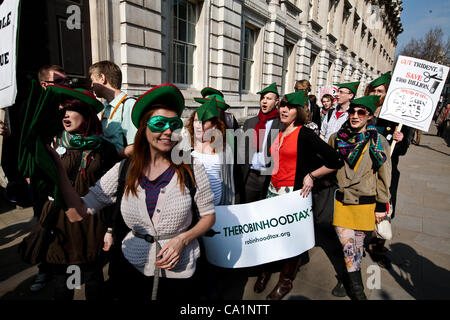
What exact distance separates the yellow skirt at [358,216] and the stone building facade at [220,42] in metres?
5.38

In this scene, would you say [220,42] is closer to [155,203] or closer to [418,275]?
[418,275]

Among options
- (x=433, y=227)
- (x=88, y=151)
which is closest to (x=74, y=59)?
(x=88, y=151)

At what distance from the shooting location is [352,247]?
2.50 metres

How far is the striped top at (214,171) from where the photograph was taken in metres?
2.57

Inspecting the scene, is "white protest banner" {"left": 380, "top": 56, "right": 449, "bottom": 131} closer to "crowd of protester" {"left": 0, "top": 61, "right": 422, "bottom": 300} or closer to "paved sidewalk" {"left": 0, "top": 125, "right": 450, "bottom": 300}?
"crowd of protester" {"left": 0, "top": 61, "right": 422, "bottom": 300}

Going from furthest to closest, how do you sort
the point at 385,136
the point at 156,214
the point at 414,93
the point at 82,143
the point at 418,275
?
1. the point at 385,136
2. the point at 414,93
3. the point at 418,275
4. the point at 82,143
5. the point at 156,214

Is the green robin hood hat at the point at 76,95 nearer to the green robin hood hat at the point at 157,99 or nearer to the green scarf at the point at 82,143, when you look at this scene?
the green scarf at the point at 82,143

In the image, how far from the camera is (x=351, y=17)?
68.0 feet

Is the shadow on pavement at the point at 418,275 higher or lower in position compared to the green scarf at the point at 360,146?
lower

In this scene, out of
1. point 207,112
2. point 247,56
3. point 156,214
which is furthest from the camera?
point 247,56

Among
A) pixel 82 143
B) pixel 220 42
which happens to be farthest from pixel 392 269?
pixel 220 42

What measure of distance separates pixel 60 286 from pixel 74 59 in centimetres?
497

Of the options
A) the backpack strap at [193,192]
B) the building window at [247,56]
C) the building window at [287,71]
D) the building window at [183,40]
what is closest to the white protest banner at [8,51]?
the backpack strap at [193,192]

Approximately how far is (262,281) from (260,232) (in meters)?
0.67
